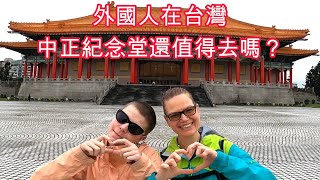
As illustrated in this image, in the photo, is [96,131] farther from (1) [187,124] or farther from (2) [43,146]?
(1) [187,124]

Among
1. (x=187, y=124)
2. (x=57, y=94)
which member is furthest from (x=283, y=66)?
(x=187, y=124)

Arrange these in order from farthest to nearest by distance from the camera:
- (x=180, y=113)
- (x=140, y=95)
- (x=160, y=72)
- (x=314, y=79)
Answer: (x=314, y=79) → (x=160, y=72) → (x=140, y=95) → (x=180, y=113)

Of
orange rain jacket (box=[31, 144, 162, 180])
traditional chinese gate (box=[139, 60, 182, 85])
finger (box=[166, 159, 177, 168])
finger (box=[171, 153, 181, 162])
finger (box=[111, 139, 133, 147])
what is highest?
traditional chinese gate (box=[139, 60, 182, 85])

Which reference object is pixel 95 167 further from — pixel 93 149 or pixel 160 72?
pixel 160 72

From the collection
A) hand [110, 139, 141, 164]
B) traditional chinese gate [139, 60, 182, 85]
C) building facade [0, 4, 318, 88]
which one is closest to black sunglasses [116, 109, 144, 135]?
hand [110, 139, 141, 164]

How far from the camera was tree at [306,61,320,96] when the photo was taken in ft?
138

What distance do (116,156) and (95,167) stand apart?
169mm

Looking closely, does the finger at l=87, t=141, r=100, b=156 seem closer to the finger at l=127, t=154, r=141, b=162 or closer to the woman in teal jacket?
the finger at l=127, t=154, r=141, b=162

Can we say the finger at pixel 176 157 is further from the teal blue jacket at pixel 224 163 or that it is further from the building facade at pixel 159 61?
the building facade at pixel 159 61

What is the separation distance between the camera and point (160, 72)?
34062mm

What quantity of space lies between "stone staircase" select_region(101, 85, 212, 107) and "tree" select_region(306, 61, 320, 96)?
2440cm

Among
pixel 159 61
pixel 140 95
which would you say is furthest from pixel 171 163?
pixel 159 61

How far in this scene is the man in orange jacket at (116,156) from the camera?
5.23ft

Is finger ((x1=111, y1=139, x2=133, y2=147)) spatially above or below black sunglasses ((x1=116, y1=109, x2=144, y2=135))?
below
